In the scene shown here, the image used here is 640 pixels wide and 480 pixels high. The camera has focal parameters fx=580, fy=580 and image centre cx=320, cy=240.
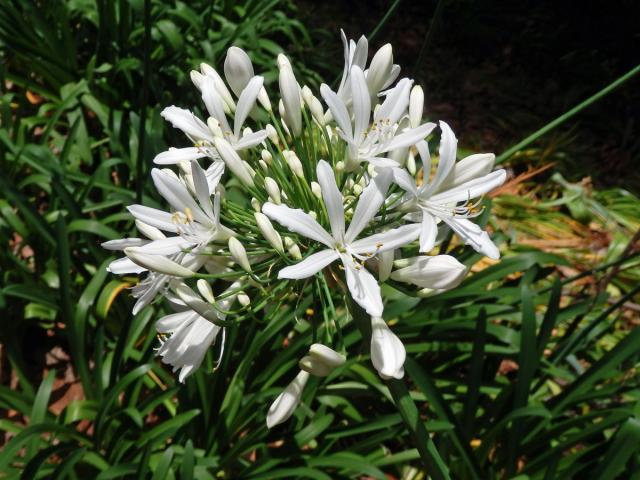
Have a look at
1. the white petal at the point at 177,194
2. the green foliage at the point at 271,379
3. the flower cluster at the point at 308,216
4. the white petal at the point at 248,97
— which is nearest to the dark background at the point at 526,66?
the green foliage at the point at 271,379

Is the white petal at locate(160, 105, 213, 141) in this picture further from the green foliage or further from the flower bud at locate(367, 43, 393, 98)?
the flower bud at locate(367, 43, 393, 98)

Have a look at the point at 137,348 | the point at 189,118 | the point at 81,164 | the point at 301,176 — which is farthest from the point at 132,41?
the point at 301,176

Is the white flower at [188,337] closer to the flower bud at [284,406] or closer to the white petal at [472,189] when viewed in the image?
the flower bud at [284,406]

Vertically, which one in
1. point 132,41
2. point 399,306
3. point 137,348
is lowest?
point 137,348

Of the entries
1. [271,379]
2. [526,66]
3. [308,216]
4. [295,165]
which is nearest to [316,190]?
[295,165]

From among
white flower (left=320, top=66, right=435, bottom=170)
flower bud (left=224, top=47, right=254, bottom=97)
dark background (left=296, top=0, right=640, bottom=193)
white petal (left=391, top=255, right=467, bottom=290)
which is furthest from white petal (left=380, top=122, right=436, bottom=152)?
dark background (left=296, top=0, right=640, bottom=193)

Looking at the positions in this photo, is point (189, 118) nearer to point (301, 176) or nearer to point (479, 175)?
point (301, 176)

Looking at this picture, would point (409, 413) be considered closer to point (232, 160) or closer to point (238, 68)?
point (232, 160)
